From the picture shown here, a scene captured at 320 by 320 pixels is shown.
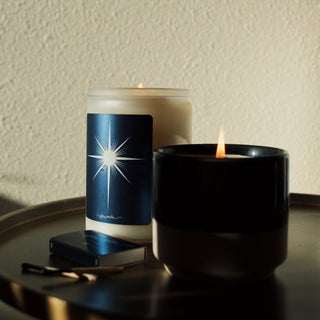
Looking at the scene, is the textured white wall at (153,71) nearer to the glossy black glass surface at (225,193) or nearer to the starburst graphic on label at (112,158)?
the starburst graphic on label at (112,158)

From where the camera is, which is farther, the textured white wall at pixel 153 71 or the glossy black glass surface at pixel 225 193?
the textured white wall at pixel 153 71

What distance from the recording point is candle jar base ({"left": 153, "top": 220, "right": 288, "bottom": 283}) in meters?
0.29

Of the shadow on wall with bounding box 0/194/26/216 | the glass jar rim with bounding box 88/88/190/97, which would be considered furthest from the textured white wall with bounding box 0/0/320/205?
the glass jar rim with bounding box 88/88/190/97

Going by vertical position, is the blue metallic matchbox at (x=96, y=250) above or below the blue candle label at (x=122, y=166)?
below

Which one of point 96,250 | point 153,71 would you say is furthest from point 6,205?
point 96,250

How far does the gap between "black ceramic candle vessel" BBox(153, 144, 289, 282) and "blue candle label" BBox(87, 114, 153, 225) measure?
0.09 metres

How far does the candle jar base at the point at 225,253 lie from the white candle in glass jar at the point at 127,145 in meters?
0.09

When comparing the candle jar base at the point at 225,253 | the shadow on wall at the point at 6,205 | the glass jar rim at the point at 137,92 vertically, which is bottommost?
the shadow on wall at the point at 6,205

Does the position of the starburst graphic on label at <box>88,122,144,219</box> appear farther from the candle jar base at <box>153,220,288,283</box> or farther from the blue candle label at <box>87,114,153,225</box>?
the candle jar base at <box>153,220,288,283</box>

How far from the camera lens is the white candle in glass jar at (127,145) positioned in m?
0.39

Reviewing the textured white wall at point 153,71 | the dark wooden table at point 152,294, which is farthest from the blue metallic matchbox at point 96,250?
the textured white wall at point 153,71

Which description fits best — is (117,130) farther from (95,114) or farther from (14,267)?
(14,267)

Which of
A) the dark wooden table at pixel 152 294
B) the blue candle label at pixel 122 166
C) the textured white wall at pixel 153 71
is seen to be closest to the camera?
the dark wooden table at pixel 152 294

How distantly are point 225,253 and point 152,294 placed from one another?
5cm
